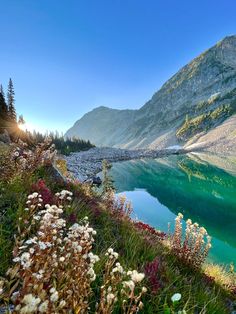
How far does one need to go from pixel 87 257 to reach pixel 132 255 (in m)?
3.22

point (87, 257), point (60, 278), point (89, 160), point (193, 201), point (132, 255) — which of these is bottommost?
point (193, 201)

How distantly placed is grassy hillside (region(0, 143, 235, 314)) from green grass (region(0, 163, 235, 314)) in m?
0.01

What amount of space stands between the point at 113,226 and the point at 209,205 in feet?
63.7

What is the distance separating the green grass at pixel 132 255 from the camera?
14.9ft

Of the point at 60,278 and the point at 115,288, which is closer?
the point at 115,288

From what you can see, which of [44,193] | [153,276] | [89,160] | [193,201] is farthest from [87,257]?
[89,160]

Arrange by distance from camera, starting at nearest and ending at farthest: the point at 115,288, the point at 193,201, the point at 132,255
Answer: the point at 115,288, the point at 132,255, the point at 193,201

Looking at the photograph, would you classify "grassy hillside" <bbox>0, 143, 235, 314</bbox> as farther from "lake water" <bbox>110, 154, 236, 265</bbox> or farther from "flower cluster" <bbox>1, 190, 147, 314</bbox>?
"lake water" <bbox>110, 154, 236, 265</bbox>

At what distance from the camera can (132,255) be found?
20.0 ft

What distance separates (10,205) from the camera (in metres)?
5.98

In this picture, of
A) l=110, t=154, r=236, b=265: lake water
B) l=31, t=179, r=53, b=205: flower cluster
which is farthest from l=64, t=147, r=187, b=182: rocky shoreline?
l=31, t=179, r=53, b=205: flower cluster

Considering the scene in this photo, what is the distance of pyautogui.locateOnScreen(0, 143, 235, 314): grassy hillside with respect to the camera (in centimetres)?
270

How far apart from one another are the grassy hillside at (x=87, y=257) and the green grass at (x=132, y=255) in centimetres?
1

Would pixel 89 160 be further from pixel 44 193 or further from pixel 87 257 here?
pixel 87 257
